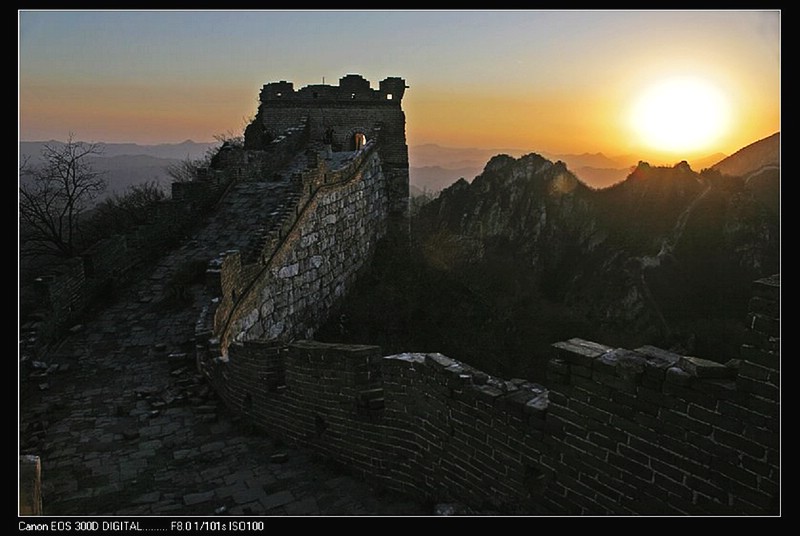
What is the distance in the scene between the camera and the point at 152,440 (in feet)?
26.7

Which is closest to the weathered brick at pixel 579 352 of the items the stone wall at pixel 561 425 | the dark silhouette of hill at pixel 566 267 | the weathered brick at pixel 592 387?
the stone wall at pixel 561 425

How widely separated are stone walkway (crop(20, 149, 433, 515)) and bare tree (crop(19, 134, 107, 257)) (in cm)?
987

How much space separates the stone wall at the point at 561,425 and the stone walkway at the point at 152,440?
58 cm

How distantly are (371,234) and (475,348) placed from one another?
5.08 meters

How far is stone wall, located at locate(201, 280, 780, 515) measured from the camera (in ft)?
13.3

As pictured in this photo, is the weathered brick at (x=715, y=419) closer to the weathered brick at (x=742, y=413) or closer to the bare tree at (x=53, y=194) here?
the weathered brick at (x=742, y=413)

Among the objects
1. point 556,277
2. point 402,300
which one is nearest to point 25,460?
point 402,300

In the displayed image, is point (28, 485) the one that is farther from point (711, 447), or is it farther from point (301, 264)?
point (301, 264)

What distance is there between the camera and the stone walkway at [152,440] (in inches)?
261

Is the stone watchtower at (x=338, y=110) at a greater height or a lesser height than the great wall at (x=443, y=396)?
greater

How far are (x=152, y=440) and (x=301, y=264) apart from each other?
6.65m

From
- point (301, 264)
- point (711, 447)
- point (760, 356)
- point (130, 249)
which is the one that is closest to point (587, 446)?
point (711, 447)

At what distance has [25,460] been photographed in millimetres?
4910

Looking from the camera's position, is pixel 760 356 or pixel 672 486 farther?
pixel 672 486
